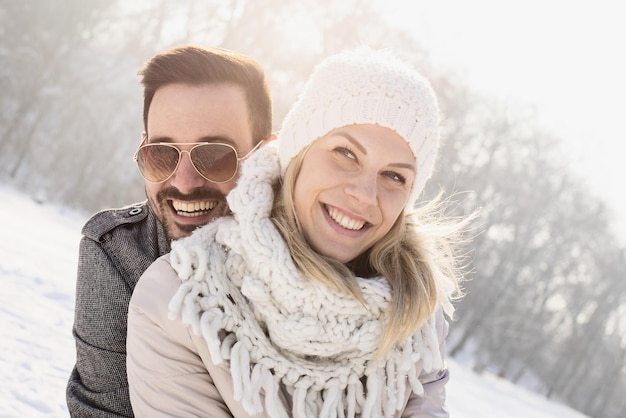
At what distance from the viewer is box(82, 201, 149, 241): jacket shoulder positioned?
2.59 m

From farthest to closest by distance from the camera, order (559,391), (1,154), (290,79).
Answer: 1. (559,391)
2. (1,154)
3. (290,79)

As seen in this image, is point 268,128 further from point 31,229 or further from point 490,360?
point 490,360

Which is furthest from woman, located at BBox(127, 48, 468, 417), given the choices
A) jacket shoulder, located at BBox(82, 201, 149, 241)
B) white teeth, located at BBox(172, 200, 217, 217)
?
jacket shoulder, located at BBox(82, 201, 149, 241)

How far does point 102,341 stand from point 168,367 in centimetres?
73

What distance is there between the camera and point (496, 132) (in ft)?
71.0

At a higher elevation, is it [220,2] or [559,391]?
[220,2]

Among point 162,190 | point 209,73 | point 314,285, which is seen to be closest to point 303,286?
point 314,285

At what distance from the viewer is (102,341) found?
8.15 ft

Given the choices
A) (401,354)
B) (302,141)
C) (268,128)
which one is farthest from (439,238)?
(268,128)

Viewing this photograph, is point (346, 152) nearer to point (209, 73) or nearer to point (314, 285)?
point (314, 285)

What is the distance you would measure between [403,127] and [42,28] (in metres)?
20.6

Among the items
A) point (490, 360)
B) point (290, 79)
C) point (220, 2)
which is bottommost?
point (490, 360)

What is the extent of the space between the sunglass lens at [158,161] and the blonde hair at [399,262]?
69 cm

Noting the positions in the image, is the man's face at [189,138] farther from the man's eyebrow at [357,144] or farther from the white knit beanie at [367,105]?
the man's eyebrow at [357,144]
